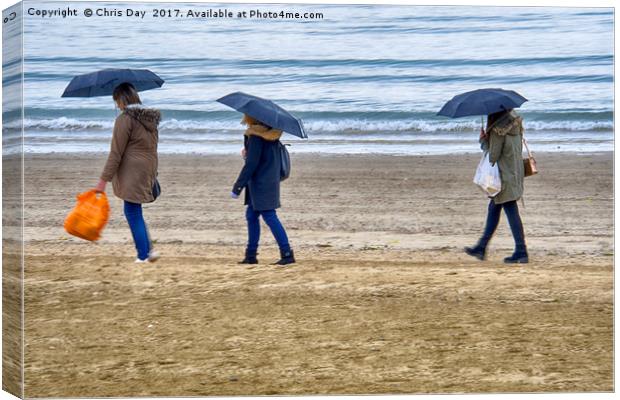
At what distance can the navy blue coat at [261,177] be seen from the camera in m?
11.4

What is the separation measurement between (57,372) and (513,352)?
3230 mm

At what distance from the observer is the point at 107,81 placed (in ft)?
35.8

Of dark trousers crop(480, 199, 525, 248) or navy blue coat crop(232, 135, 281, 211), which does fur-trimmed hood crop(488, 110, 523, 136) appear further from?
navy blue coat crop(232, 135, 281, 211)

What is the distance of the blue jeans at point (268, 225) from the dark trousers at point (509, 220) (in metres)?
1.51

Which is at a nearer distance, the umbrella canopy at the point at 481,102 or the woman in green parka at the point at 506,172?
the umbrella canopy at the point at 481,102

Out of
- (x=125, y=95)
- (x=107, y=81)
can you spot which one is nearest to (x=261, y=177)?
(x=125, y=95)

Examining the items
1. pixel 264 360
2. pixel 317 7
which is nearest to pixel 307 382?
pixel 264 360

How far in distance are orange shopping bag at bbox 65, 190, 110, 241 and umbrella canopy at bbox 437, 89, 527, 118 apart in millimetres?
2568

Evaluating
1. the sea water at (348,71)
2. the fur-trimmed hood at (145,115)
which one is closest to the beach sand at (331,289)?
the sea water at (348,71)

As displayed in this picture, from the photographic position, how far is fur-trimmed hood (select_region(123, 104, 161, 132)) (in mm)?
11102

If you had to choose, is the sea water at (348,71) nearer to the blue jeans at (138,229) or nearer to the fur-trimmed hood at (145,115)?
the fur-trimmed hood at (145,115)

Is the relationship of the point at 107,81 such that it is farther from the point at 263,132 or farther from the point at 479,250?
the point at 479,250

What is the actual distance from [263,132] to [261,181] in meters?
0.38

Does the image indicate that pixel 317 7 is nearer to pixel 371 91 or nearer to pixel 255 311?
pixel 371 91
